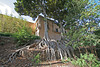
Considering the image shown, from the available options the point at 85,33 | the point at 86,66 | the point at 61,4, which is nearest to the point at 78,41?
the point at 85,33

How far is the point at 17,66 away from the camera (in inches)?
87.5

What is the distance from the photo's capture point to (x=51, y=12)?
23.7 ft

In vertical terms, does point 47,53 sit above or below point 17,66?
above

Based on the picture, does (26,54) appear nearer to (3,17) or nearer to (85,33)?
(85,33)

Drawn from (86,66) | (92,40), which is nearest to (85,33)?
(92,40)

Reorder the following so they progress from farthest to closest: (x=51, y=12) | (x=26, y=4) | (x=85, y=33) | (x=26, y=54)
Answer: (x=51, y=12) < (x=26, y=4) < (x=26, y=54) < (x=85, y=33)

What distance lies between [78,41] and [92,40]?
1.93 feet

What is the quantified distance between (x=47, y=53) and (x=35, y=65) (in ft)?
4.00

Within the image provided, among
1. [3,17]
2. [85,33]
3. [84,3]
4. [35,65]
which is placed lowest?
[35,65]

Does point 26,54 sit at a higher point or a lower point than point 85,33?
lower

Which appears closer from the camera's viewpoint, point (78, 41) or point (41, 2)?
point (78, 41)

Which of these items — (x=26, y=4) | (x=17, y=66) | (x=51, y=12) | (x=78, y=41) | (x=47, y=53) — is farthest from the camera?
(x=51, y=12)

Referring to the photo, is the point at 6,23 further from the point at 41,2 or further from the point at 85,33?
the point at 85,33

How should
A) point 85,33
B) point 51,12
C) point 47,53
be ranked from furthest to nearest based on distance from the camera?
point 51,12 < point 47,53 < point 85,33
